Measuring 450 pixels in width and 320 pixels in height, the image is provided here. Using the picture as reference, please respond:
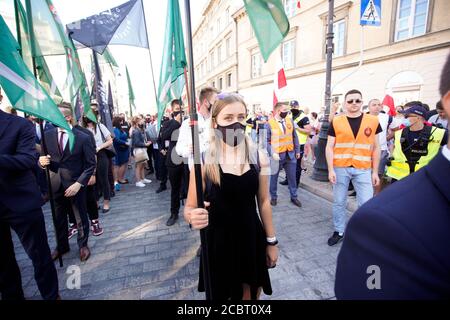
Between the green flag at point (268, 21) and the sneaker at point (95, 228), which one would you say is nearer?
the green flag at point (268, 21)

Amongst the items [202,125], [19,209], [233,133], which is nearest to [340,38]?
[202,125]

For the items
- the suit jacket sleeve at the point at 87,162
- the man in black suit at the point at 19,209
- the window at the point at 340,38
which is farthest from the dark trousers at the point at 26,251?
the window at the point at 340,38

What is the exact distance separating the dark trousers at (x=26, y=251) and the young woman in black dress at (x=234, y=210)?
166 cm

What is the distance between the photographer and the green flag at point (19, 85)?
2.03 metres

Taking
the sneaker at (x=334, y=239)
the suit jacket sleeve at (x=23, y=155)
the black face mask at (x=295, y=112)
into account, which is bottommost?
the sneaker at (x=334, y=239)

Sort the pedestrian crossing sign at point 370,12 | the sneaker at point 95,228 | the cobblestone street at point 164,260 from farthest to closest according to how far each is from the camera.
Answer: the pedestrian crossing sign at point 370,12, the sneaker at point 95,228, the cobblestone street at point 164,260

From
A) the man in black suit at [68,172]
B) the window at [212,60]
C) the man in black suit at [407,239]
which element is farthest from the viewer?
the window at [212,60]

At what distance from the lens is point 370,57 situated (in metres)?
12.6

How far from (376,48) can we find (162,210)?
13991 mm

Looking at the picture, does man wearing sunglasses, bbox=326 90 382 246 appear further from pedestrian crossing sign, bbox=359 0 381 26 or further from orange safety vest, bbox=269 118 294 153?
pedestrian crossing sign, bbox=359 0 381 26

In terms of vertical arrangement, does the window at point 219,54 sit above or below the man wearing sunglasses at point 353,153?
above

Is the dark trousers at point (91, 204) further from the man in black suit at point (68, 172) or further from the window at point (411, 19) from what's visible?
the window at point (411, 19)

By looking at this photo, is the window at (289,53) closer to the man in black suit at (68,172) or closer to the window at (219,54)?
the window at (219,54)
